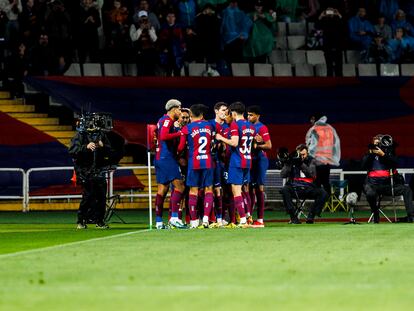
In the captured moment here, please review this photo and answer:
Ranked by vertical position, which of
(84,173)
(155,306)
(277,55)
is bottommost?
(155,306)

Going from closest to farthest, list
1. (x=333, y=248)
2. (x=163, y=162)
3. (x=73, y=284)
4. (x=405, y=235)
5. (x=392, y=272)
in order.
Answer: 1. (x=73, y=284)
2. (x=392, y=272)
3. (x=333, y=248)
4. (x=405, y=235)
5. (x=163, y=162)

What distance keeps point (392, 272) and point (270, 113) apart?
2137 cm

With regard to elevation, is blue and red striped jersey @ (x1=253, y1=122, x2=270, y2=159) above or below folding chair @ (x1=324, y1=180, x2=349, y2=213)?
above

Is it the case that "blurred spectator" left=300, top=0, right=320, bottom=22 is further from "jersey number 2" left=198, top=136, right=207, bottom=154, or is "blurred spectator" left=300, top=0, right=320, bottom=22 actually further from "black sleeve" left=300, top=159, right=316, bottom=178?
"jersey number 2" left=198, top=136, right=207, bottom=154

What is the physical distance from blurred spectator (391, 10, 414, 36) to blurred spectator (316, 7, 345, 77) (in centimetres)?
194

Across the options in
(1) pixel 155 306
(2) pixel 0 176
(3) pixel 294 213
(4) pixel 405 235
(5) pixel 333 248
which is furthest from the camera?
(2) pixel 0 176

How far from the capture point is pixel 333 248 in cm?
1592

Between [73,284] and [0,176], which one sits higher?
[0,176]

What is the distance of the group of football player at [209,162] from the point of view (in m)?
21.9

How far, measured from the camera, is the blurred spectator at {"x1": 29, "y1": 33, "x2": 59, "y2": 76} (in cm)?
3238

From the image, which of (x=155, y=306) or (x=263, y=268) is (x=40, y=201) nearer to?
(x=263, y=268)

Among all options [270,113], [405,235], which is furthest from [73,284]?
[270,113]

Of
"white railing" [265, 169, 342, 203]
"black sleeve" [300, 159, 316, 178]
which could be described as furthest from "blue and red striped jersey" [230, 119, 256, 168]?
"white railing" [265, 169, 342, 203]

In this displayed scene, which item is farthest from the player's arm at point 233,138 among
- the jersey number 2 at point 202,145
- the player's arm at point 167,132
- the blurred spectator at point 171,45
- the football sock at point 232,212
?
the blurred spectator at point 171,45
